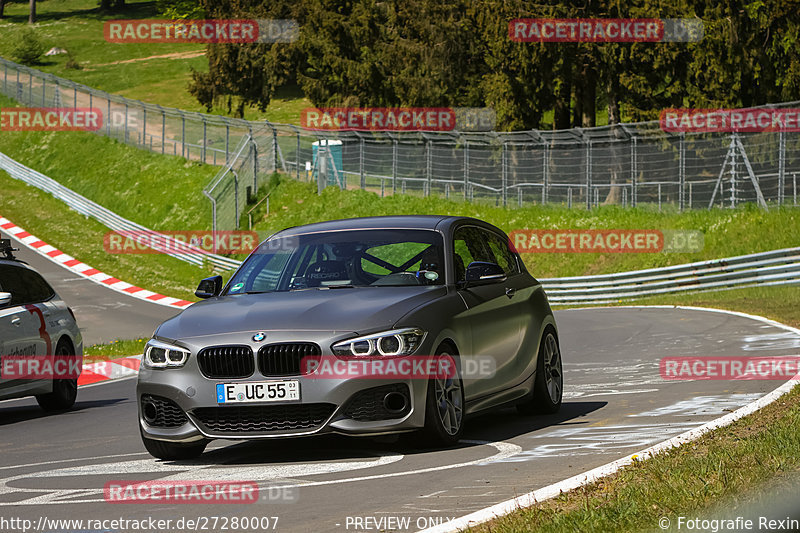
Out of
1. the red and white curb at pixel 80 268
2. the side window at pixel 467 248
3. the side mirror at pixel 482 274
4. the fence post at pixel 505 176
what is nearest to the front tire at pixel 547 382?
the side window at pixel 467 248

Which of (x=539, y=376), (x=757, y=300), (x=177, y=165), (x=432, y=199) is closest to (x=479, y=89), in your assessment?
(x=432, y=199)

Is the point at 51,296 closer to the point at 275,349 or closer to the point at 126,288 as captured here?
the point at 275,349

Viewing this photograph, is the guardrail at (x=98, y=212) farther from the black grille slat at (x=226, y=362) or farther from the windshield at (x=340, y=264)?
the black grille slat at (x=226, y=362)

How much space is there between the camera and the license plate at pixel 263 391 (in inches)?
306

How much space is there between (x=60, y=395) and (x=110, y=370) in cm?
500

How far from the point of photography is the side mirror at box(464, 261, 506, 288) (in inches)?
352

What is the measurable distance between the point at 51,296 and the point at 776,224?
23.5m

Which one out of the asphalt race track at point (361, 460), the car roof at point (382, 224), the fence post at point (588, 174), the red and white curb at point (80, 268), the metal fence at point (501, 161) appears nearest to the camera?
the asphalt race track at point (361, 460)

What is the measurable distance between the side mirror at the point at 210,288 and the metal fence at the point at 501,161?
990 inches

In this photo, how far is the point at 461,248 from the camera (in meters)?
9.75
